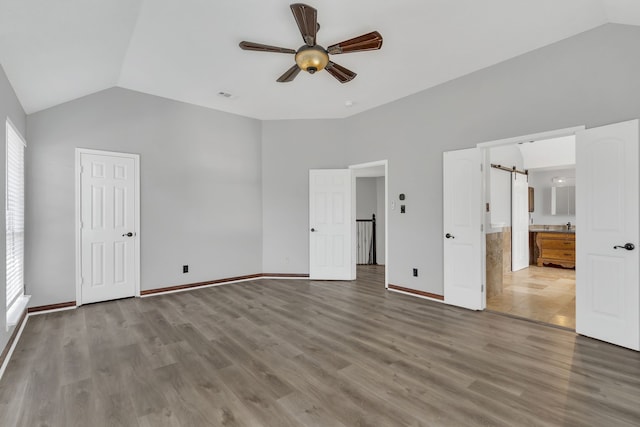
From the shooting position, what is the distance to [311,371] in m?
2.42

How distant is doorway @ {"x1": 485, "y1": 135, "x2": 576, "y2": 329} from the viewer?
470 centimetres

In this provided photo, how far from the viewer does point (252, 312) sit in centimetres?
387

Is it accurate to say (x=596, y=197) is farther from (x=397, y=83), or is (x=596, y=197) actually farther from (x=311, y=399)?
(x=311, y=399)

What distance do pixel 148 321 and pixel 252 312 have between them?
121cm

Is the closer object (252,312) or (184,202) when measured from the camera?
(252,312)

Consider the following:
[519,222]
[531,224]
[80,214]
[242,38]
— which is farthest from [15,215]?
[531,224]

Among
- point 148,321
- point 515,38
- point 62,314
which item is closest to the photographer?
point 515,38

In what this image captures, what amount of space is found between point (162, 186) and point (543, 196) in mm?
8945

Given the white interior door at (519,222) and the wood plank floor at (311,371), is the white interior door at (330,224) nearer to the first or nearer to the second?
the wood plank floor at (311,371)

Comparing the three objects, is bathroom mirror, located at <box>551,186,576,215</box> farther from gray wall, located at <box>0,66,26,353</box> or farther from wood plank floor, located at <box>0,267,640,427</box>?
gray wall, located at <box>0,66,26,353</box>

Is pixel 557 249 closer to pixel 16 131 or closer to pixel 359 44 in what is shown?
pixel 359 44

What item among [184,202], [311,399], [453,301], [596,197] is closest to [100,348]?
[311,399]

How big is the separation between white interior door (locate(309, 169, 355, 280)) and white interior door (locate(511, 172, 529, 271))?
374 centimetres

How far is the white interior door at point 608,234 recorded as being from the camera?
275cm
